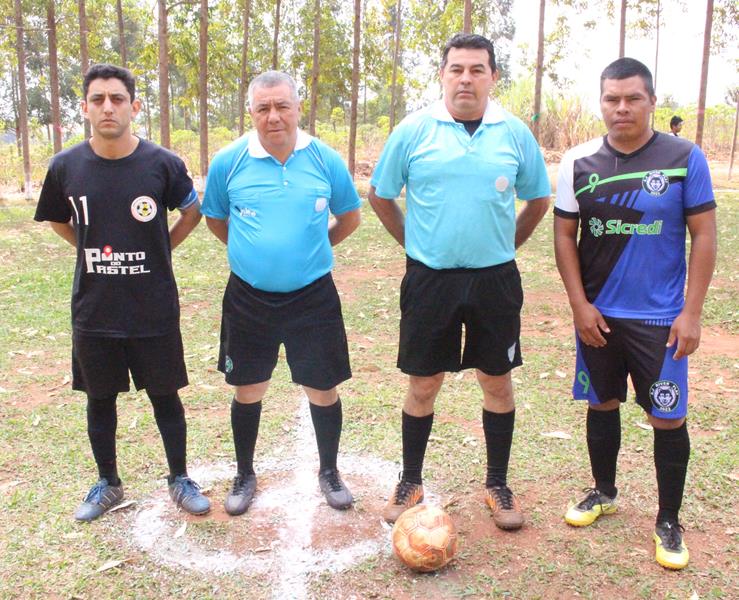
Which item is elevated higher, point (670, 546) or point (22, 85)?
point (22, 85)

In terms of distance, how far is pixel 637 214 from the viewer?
3188 mm

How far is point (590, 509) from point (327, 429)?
55.0 inches

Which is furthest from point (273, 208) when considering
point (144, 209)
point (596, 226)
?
point (596, 226)

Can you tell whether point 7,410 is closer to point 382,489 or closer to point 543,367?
point 382,489

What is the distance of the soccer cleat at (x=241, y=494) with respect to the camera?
3760 millimetres

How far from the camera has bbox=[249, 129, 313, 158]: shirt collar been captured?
11.5 ft

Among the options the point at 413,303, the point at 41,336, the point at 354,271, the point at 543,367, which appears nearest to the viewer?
the point at 413,303

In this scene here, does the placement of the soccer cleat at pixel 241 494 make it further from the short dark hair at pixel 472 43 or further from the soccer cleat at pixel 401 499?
the short dark hair at pixel 472 43

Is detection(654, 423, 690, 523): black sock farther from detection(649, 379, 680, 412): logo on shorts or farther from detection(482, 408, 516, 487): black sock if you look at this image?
detection(482, 408, 516, 487): black sock

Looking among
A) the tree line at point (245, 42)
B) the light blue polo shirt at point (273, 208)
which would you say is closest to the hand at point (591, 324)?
the light blue polo shirt at point (273, 208)

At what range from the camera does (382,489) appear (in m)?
4.04

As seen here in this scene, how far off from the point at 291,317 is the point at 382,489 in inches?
44.4

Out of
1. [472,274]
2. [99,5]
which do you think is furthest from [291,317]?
[99,5]

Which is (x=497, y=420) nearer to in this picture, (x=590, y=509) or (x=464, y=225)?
(x=590, y=509)
